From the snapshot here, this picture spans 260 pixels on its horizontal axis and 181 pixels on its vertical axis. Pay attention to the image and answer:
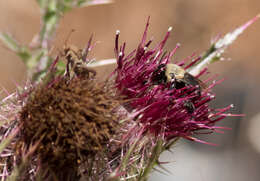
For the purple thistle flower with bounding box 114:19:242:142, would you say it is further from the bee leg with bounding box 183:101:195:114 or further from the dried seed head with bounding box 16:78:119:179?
the dried seed head with bounding box 16:78:119:179

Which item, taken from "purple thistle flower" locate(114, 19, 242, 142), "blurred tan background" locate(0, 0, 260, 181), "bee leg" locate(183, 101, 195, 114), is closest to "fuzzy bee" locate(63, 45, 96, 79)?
"purple thistle flower" locate(114, 19, 242, 142)

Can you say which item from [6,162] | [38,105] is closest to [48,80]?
[38,105]

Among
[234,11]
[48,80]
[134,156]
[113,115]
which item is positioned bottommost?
[134,156]

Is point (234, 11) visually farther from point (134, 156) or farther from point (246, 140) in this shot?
point (134, 156)

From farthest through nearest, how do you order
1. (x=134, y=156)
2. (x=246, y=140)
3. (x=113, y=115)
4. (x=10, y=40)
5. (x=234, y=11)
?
(x=234, y=11)
(x=246, y=140)
(x=10, y=40)
(x=134, y=156)
(x=113, y=115)

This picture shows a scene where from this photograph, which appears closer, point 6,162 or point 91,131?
point 91,131

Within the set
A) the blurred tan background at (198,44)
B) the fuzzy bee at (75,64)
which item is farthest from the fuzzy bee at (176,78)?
the blurred tan background at (198,44)

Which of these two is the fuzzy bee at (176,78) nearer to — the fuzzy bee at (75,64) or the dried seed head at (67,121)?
the fuzzy bee at (75,64)

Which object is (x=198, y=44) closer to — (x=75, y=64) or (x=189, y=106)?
(x=189, y=106)
